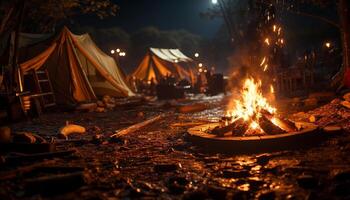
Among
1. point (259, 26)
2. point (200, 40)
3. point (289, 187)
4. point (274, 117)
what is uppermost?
point (200, 40)

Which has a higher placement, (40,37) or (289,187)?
(40,37)

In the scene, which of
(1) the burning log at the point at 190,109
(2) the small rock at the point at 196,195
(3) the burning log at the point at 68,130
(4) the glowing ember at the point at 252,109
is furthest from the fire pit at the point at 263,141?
(1) the burning log at the point at 190,109

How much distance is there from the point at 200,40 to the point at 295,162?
5540cm

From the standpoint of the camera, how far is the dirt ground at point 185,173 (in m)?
4.74

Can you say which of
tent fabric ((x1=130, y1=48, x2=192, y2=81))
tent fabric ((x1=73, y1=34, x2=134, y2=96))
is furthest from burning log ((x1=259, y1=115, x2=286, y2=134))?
tent fabric ((x1=130, y1=48, x2=192, y2=81))

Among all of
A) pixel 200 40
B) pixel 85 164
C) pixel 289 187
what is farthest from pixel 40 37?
pixel 200 40

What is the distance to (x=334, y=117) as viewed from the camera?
31.2ft

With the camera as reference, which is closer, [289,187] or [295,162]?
[289,187]

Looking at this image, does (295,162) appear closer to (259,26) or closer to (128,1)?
(259,26)

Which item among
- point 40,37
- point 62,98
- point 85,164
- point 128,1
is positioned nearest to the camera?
point 85,164

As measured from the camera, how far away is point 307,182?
485 centimetres

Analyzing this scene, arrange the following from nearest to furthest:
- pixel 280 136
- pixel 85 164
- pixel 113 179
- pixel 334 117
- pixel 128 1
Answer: pixel 113 179, pixel 85 164, pixel 280 136, pixel 334 117, pixel 128 1

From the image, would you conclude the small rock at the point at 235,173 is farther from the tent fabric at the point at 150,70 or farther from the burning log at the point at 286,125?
the tent fabric at the point at 150,70

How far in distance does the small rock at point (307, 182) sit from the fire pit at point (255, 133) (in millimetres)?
2006
